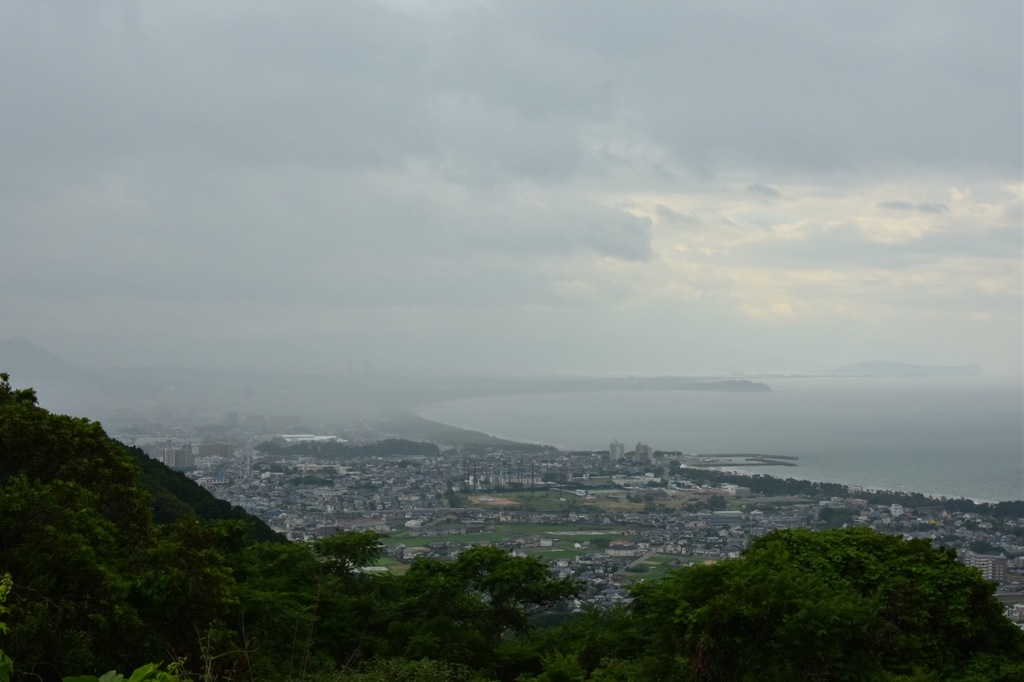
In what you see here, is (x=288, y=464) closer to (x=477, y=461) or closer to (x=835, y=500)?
(x=477, y=461)

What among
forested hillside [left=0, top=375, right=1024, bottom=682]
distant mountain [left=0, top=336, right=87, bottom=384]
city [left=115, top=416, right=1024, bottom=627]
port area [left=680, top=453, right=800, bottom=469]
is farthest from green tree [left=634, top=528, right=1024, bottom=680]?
distant mountain [left=0, top=336, right=87, bottom=384]

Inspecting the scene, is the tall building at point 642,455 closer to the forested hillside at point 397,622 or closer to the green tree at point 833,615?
the forested hillside at point 397,622

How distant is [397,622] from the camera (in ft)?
37.0

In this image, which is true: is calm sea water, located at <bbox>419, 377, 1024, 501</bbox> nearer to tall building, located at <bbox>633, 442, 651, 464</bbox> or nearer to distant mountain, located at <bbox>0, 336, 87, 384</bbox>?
tall building, located at <bbox>633, 442, 651, 464</bbox>

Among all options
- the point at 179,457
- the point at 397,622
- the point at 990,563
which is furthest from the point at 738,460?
the point at 397,622

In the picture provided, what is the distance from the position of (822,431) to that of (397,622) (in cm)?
6405

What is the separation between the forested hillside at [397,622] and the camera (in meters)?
6.97

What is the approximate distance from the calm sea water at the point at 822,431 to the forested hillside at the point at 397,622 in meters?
23.5

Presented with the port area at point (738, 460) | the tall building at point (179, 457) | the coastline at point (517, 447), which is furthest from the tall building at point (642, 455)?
the tall building at point (179, 457)

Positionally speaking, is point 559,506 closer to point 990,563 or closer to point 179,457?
point 990,563

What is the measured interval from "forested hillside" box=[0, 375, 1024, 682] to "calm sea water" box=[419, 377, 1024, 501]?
2351cm

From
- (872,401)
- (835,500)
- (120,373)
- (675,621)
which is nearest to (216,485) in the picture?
(835,500)

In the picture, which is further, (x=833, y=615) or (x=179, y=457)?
(x=179, y=457)

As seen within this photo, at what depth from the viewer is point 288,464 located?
41.5m
